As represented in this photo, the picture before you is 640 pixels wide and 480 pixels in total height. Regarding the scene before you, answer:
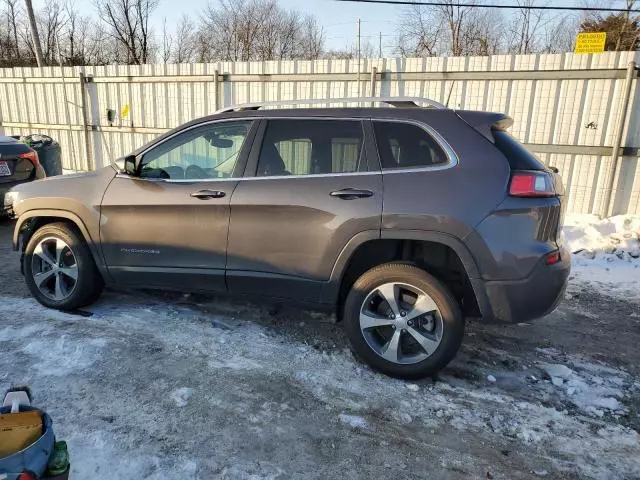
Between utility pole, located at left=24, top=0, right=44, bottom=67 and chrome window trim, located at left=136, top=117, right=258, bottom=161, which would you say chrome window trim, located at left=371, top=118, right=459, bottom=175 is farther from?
utility pole, located at left=24, top=0, right=44, bottom=67

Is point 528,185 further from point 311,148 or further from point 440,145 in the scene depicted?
point 311,148

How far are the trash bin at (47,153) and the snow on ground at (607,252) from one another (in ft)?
30.3

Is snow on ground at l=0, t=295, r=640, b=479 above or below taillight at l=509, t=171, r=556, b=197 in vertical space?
below

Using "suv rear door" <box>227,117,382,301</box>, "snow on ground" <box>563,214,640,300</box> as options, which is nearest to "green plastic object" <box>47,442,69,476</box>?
"suv rear door" <box>227,117,382,301</box>

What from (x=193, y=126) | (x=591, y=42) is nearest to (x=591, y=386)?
(x=193, y=126)

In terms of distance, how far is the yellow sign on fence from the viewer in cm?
731

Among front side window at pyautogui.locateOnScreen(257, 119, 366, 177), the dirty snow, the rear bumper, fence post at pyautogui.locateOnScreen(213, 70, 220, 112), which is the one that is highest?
fence post at pyautogui.locateOnScreen(213, 70, 220, 112)

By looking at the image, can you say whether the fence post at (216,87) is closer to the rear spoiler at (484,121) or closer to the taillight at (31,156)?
the taillight at (31,156)

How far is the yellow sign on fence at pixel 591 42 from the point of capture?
7311mm

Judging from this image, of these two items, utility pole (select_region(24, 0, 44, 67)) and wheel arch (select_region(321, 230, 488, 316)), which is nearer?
wheel arch (select_region(321, 230, 488, 316))

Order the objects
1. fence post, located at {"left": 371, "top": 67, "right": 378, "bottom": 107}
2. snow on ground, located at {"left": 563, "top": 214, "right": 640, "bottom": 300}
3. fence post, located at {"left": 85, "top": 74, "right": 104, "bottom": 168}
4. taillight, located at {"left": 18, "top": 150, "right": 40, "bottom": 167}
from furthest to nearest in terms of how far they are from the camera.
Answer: fence post, located at {"left": 85, "top": 74, "right": 104, "bottom": 168} → fence post, located at {"left": 371, "top": 67, "right": 378, "bottom": 107} → taillight, located at {"left": 18, "top": 150, "right": 40, "bottom": 167} → snow on ground, located at {"left": 563, "top": 214, "right": 640, "bottom": 300}

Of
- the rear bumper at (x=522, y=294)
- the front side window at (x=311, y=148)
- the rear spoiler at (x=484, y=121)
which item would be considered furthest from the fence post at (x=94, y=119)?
the rear bumper at (x=522, y=294)

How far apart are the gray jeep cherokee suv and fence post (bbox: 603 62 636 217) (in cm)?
513

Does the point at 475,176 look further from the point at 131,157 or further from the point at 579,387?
the point at 131,157
